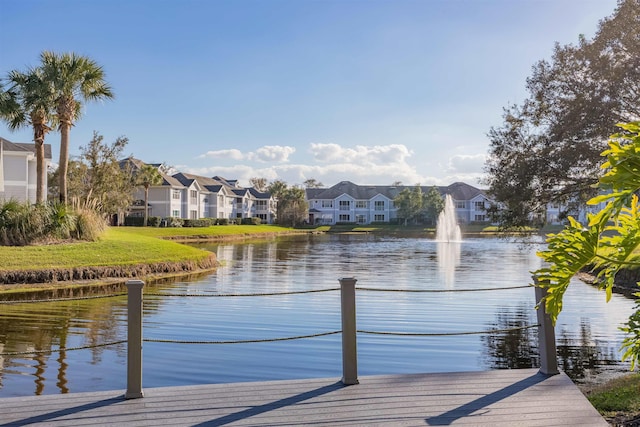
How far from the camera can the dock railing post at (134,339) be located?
554 cm

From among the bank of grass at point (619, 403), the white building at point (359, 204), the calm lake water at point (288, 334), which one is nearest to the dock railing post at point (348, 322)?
the calm lake water at point (288, 334)

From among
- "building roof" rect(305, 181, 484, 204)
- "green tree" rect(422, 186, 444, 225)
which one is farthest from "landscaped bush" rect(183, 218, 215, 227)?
"building roof" rect(305, 181, 484, 204)

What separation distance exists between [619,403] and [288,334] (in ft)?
23.5

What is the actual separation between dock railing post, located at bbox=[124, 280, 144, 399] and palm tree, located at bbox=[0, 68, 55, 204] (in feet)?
76.7

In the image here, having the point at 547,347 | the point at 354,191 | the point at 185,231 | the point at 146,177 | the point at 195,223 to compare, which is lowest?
the point at 547,347

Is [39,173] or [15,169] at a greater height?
[15,169]

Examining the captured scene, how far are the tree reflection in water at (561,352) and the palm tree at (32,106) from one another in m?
22.2

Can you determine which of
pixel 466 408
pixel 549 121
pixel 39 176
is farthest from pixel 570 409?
pixel 39 176

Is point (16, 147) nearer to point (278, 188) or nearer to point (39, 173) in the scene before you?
point (39, 173)

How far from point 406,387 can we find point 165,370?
15.3 ft

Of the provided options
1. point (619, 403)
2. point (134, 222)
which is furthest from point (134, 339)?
point (134, 222)

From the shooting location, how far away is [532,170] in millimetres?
22672

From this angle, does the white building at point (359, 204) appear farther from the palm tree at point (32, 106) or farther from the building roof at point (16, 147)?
the palm tree at point (32, 106)

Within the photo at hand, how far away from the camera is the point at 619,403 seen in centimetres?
577
